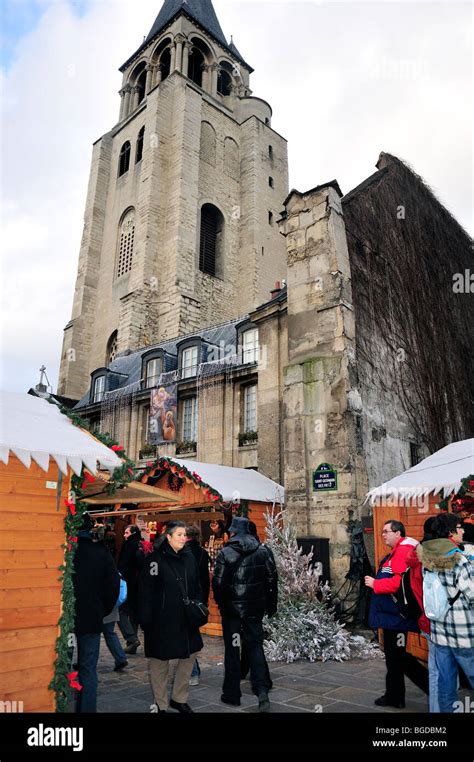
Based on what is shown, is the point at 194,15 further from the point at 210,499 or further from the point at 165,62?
the point at 210,499

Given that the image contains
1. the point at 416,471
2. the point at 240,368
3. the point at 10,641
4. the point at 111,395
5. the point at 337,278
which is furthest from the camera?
the point at 111,395

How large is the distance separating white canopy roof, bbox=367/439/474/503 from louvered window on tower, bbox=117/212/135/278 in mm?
28668

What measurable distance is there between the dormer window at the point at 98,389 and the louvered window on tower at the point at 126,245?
12.7 metres

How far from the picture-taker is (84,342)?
34.8m

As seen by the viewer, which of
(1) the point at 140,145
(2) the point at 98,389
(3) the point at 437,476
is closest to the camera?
(3) the point at 437,476

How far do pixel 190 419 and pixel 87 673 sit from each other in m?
13.4

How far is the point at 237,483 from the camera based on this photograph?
11.0m

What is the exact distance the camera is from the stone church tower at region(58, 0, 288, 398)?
A: 3139 centimetres

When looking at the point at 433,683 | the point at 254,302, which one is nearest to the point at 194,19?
the point at 254,302

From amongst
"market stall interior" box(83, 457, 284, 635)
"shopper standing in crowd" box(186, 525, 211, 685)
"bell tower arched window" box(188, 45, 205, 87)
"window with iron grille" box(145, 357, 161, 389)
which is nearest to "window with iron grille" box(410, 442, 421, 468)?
"market stall interior" box(83, 457, 284, 635)
